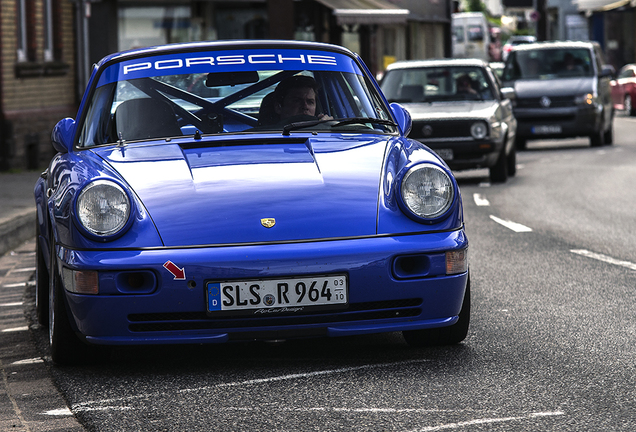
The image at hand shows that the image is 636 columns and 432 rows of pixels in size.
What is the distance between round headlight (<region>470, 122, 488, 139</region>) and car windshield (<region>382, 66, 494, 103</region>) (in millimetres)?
970

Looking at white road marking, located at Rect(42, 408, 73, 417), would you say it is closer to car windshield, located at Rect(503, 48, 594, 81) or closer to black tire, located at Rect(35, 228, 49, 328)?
black tire, located at Rect(35, 228, 49, 328)

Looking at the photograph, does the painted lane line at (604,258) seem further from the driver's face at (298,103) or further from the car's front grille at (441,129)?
the car's front grille at (441,129)

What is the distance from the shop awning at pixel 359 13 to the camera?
2747cm

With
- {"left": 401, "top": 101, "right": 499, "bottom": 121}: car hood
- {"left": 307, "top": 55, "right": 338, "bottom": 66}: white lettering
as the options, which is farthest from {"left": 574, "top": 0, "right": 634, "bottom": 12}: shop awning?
{"left": 307, "top": 55, "right": 338, "bottom": 66}: white lettering

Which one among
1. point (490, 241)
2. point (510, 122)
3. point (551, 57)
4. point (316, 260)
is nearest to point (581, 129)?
point (551, 57)

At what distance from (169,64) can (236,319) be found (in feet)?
5.77

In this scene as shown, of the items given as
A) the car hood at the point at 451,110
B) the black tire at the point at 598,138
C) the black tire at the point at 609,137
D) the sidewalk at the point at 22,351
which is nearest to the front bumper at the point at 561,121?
the black tire at the point at 598,138

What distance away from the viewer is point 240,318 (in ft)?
15.2

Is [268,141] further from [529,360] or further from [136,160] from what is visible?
[529,360]

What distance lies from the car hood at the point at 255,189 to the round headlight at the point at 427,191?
14cm

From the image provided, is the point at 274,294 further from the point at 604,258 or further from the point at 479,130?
the point at 479,130

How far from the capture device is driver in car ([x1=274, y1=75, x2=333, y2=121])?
578 centimetres

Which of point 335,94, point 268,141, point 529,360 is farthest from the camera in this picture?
point 335,94

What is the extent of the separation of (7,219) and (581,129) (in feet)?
40.2
